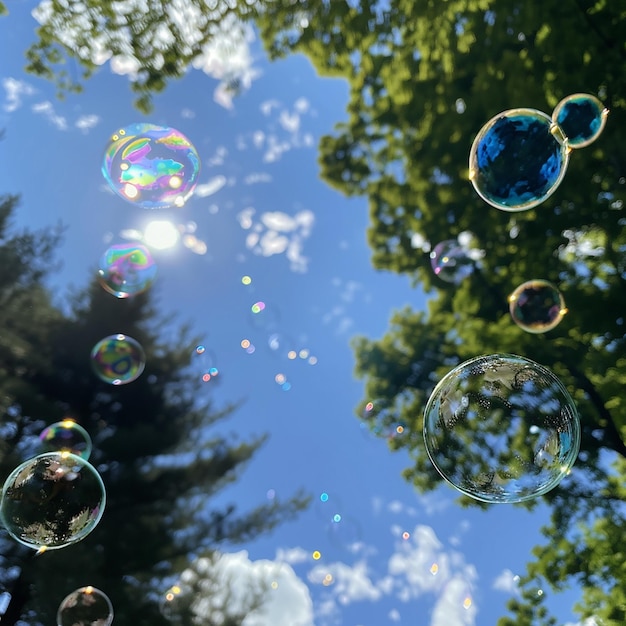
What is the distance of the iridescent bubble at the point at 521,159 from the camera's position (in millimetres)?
5723

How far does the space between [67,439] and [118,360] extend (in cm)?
197

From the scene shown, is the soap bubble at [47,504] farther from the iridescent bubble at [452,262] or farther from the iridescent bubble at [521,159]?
the iridescent bubble at [452,262]

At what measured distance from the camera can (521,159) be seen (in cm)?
579

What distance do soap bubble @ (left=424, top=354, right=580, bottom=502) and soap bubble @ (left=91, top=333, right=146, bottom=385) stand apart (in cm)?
579

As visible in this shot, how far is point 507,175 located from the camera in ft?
19.2

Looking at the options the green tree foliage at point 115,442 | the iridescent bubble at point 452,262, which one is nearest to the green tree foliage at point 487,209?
the iridescent bubble at point 452,262

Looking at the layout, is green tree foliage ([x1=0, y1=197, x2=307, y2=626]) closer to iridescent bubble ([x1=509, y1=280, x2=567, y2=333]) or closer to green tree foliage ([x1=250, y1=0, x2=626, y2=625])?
green tree foliage ([x1=250, y1=0, x2=626, y2=625])

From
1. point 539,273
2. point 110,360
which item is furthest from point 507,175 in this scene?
point 110,360

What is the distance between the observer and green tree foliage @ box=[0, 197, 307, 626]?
8758 millimetres

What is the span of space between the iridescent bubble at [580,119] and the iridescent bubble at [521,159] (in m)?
0.59

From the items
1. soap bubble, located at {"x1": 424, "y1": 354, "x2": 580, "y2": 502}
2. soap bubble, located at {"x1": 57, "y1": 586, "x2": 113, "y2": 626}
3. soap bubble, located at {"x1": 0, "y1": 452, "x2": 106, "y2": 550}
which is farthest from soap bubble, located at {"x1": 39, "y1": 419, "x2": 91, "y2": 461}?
soap bubble, located at {"x1": 424, "y1": 354, "x2": 580, "y2": 502}

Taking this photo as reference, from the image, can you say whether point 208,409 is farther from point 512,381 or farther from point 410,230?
point 512,381

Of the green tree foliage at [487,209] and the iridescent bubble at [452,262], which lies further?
the iridescent bubble at [452,262]

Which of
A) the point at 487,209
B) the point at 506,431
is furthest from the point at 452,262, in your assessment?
the point at 506,431
